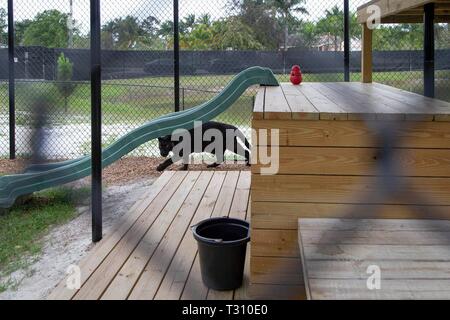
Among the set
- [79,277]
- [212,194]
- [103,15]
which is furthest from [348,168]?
[212,194]

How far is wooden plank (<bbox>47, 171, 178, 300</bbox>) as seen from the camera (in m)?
1.68

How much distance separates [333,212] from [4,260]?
5.12ft

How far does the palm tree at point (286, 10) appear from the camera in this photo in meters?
3.94

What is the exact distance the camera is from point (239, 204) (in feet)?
8.97

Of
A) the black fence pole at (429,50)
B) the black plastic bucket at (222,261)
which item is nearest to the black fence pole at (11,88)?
the black plastic bucket at (222,261)

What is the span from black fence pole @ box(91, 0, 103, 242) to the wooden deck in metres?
0.14

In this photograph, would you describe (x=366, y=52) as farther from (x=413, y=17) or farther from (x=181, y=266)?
(x=181, y=266)

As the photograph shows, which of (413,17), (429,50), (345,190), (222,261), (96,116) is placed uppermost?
(413,17)

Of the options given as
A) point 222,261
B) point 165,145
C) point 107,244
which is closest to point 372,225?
point 222,261

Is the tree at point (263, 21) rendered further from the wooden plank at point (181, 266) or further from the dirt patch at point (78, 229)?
the wooden plank at point (181, 266)

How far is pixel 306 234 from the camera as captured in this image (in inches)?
54.3

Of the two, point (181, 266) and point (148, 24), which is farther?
point (181, 266)

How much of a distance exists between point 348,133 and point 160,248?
1.03 m

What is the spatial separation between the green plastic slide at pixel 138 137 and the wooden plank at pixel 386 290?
1898 mm
